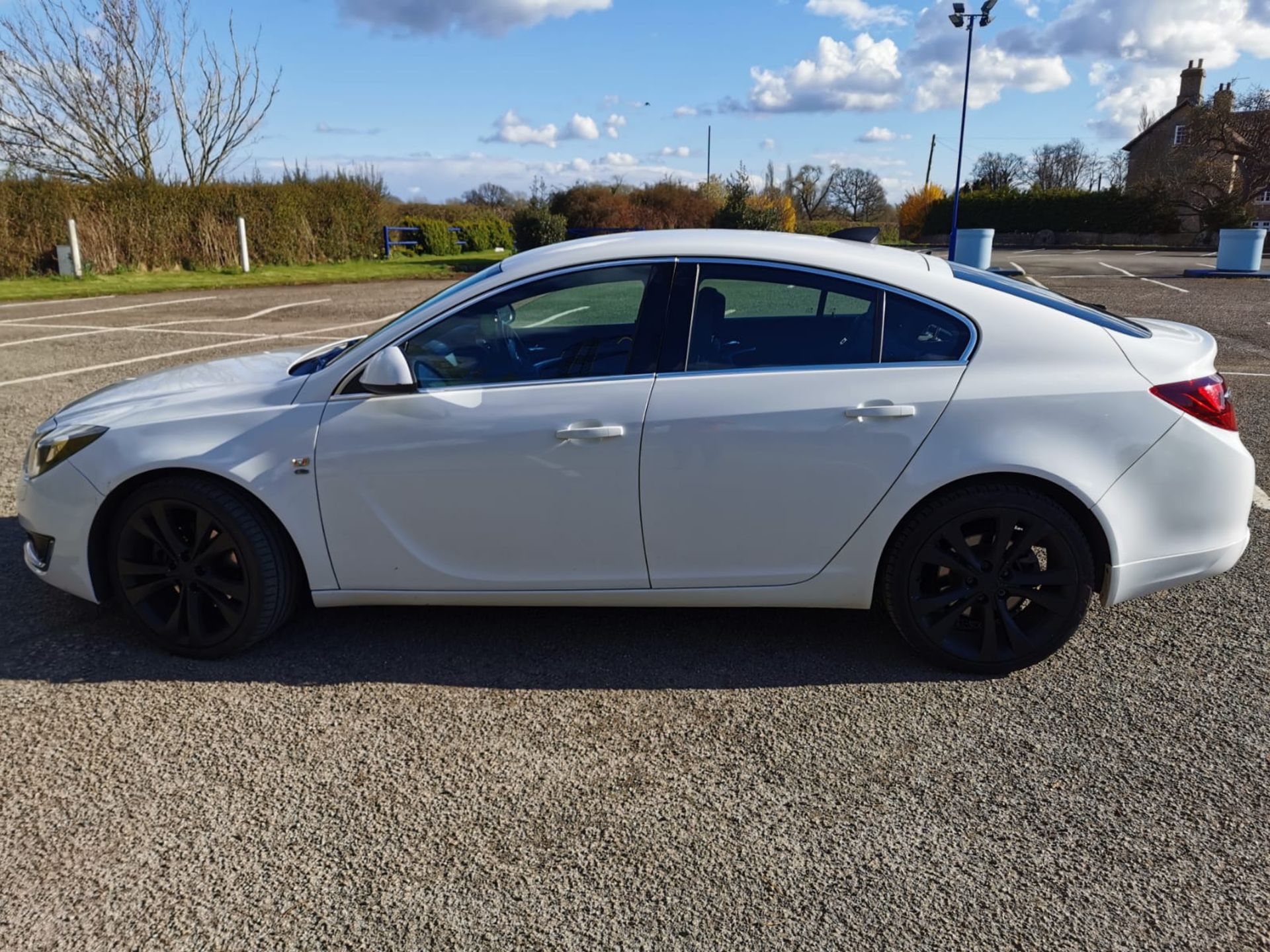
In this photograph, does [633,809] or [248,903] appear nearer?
[248,903]

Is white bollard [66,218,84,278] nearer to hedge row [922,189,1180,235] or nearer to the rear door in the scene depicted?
the rear door

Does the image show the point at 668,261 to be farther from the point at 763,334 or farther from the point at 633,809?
the point at 633,809

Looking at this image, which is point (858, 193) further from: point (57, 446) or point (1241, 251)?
point (57, 446)

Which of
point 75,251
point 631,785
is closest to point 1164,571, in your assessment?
point 631,785

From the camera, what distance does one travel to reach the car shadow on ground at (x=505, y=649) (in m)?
3.57

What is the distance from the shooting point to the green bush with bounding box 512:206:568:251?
29.5 meters

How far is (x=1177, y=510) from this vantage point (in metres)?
3.41

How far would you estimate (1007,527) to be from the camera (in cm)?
339

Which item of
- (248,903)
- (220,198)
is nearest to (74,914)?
(248,903)

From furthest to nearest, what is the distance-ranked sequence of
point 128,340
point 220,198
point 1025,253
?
point 1025,253 < point 220,198 < point 128,340

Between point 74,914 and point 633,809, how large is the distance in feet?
4.73

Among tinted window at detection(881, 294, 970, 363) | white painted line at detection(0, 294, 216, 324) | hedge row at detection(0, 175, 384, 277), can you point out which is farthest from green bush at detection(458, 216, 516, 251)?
tinted window at detection(881, 294, 970, 363)

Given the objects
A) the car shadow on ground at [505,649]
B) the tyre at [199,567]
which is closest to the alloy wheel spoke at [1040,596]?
the car shadow on ground at [505,649]

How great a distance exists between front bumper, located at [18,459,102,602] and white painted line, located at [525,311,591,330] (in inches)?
68.9
